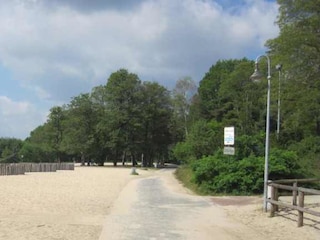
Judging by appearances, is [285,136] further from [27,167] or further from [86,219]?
[86,219]

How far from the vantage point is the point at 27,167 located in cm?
5519

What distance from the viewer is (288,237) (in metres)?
12.3

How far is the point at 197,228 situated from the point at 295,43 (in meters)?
24.1

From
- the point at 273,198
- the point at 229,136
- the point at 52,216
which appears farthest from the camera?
the point at 229,136

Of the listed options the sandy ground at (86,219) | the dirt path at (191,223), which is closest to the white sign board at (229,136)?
the sandy ground at (86,219)

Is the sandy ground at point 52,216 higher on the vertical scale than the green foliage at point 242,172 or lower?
lower

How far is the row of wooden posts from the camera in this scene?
160 feet

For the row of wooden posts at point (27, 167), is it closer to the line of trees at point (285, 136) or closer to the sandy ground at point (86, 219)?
the line of trees at point (285, 136)

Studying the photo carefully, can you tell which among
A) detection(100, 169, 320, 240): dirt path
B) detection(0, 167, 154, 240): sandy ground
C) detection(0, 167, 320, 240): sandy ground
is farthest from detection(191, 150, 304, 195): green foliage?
detection(0, 167, 154, 240): sandy ground

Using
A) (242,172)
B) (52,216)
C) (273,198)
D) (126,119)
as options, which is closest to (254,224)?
(273,198)

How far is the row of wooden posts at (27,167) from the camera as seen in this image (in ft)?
160

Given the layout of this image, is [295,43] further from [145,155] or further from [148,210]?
[145,155]

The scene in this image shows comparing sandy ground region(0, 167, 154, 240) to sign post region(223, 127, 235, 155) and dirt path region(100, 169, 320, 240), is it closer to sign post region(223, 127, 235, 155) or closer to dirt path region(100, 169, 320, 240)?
dirt path region(100, 169, 320, 240)

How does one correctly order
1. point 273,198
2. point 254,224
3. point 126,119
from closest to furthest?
point 254,224, point 273,198, point 126,119
